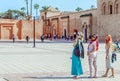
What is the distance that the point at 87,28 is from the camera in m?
63.5

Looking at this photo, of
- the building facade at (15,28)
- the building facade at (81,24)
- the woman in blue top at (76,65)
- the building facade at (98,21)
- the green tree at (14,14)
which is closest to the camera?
the woman in blue top at (76,65)

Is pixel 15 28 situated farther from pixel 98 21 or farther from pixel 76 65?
pixel 76 65

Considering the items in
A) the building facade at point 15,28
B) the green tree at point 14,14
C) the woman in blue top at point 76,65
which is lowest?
the woman in blue top at point 76,65

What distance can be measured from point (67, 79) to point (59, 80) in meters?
0.33

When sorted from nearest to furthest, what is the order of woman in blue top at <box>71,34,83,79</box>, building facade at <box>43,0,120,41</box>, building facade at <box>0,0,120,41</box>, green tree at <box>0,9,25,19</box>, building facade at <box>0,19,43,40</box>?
1. woman in blue top at <box>71,34,83,79</box>
2. building facade at <box>43,0,120,41</box>
3. building facade at <box>0,0,120,41</box>
4. building facade at <box>0,19,43,40</box>
5. green tree at <box>0,9,25,19</box>

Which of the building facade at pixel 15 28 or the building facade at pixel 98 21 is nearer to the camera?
the building facade at pixel 98 21

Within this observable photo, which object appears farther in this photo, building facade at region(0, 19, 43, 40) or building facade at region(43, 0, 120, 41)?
building facade at region(0, 19, 43, 40)

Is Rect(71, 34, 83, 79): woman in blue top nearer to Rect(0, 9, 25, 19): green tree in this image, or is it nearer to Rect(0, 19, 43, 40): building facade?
Rect(0, 19, 43, 40): building facade

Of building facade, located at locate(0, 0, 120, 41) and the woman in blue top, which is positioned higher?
building facade, located at locate(0, 0, 120, 41)

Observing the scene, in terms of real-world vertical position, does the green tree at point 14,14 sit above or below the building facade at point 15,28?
above

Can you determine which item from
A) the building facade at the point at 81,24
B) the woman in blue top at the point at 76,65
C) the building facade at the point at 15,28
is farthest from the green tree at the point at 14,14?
the woman in blue top at the point at 76,65

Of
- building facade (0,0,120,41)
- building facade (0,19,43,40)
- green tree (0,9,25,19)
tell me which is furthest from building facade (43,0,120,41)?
green tree (0,9,25,19)

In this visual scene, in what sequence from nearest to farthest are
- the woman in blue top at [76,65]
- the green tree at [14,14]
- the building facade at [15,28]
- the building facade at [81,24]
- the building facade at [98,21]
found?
the woman in blue top at [76,65]
the building facade at [98,21]
the building facade at [81,24]
the building facade at [15,28]
the green tree at [14,14]

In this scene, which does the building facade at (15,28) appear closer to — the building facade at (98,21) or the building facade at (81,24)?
the building facade at (81,24)
